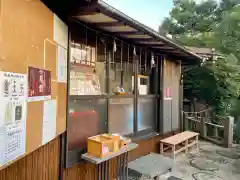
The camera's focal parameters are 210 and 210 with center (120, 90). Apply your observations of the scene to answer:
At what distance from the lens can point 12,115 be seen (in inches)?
63.1

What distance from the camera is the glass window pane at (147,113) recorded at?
200 inches

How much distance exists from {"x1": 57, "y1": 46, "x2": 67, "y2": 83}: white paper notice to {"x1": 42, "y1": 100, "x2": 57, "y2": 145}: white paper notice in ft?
1.31

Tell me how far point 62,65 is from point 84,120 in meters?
1.07

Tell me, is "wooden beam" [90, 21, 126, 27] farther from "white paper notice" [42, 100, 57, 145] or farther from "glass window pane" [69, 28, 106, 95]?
"white paper notice" [42, 100, 57, 145]

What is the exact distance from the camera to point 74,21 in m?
3.22

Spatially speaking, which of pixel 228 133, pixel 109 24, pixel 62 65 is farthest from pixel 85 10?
pixel 228 133

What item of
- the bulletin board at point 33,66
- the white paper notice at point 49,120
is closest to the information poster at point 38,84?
the bulletin board at point 33,66

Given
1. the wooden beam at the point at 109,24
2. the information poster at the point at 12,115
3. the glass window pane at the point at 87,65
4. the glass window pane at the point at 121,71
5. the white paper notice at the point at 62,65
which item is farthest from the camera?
the glass window pane at the point at 121,71

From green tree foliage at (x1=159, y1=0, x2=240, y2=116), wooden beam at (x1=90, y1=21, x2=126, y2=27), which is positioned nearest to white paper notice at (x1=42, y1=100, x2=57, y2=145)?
wooden beam at (x1=90, y1=21, x2=126, y2=27)

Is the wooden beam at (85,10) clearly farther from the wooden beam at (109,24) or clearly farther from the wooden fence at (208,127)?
the wooden fence at (208,127)

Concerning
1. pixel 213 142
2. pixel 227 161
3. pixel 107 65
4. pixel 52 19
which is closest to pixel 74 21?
pixel 52 19

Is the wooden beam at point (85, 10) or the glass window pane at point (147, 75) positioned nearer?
the wooden beam at point (85, 10)

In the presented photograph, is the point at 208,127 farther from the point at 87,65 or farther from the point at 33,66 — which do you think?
the point at 33,66

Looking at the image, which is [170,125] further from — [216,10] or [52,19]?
[216,10]
